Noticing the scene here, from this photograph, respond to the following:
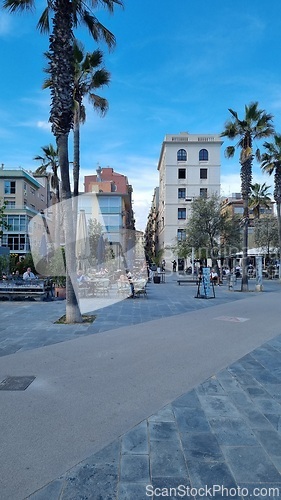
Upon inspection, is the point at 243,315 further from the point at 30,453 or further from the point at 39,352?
the point at 30,453

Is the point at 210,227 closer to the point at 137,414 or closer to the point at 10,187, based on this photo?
the point at 137,414

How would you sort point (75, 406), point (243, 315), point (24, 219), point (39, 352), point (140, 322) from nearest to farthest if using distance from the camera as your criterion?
point (75, 406), point (39, 352), point (140, 322), point (243, 315), point (24, 219)

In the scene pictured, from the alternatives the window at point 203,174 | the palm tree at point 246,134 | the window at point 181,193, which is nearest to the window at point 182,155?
the window at point 203,174

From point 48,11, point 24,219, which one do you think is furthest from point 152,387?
point 24,219

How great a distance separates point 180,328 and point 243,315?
9.88ft

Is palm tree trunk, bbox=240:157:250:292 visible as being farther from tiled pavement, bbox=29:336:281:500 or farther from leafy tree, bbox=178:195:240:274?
tiled pavement, bbox=29:336:281:500

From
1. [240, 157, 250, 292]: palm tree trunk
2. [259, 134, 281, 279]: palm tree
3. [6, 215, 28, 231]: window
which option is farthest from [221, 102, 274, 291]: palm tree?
[6, 215, 28, 231]: window

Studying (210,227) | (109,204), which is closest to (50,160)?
(210,227)

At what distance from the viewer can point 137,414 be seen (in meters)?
3.59

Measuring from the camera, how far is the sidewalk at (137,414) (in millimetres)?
2525

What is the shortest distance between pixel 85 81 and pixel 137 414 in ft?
41.5

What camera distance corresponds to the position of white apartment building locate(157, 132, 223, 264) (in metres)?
48.8

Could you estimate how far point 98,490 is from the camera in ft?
7.86

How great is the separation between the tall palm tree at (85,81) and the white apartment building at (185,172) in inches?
1382
